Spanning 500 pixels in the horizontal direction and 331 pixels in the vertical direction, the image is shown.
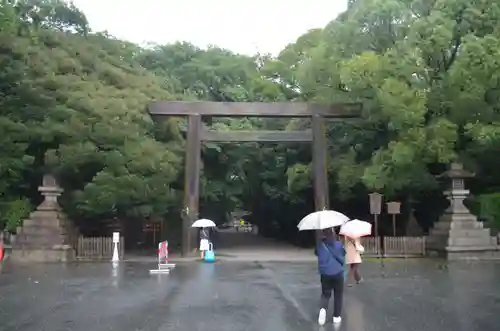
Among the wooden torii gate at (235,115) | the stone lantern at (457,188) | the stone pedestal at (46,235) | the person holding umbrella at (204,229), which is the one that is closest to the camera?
the person holding umbrella at (204,229)

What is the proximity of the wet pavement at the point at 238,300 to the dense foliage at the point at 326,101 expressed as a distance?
22.0 feet

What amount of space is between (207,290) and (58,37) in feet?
64.9

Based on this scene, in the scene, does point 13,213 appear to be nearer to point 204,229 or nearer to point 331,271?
point 204,229

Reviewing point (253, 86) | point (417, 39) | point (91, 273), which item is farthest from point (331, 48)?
point (91, 273)

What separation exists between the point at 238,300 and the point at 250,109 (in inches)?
659

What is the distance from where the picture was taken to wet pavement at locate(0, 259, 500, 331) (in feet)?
29.9

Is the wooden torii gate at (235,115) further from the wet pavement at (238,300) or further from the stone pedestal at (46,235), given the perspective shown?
Answer: the wet pavement at (238,300)

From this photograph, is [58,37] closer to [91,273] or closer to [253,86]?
[253,86]

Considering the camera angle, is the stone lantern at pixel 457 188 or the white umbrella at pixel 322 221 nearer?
the white umbrella at pixel 322 221

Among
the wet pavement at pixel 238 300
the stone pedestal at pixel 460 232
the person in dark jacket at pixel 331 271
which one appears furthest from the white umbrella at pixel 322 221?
the stone pedestal at pixel 460 232

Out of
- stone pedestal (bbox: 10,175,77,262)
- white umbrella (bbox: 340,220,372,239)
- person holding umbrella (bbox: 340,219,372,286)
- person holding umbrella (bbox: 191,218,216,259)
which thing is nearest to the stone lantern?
person holding umbrella (bbox: 191,218,216,259)

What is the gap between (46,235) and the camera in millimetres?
24812

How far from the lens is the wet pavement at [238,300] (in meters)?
9.12

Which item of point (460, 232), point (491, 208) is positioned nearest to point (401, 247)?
point (460, 232)
